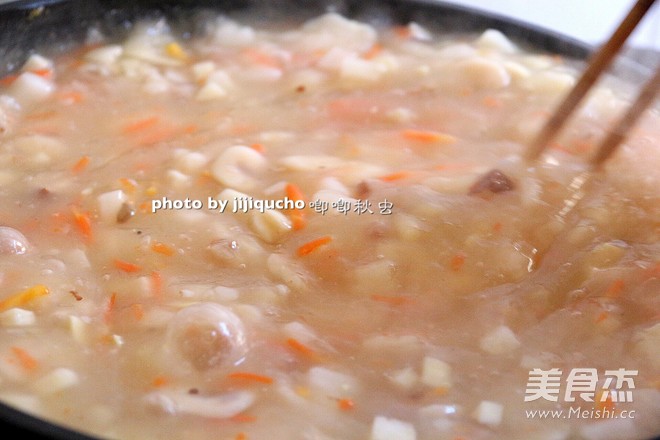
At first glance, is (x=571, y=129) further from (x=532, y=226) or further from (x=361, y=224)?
(x=361, y=224)

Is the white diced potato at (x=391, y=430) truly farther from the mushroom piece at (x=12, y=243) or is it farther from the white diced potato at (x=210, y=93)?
the white diced potato at (x=210, y=93)

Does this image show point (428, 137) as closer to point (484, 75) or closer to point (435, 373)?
point (484, 75)

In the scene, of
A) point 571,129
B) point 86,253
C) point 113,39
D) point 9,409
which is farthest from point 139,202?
point 571,129

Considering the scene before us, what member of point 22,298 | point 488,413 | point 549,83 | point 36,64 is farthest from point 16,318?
point 549,83

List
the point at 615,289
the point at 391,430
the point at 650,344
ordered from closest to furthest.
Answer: the point at 391,430 → the point at 650,344 → the point at 615,289

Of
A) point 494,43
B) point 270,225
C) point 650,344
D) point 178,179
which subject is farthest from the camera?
point 494,43
